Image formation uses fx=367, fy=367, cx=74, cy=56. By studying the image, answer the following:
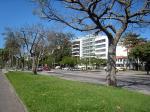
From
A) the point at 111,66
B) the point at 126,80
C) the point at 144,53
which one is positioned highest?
the point at 144,53

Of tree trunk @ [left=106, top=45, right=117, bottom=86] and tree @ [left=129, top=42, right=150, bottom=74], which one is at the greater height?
tree @ [left=129, top=42, right=150, bottom=74]

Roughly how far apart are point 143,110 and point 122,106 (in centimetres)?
90

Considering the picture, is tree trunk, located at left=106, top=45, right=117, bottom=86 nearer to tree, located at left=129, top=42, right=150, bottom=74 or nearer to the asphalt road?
the asphalt road

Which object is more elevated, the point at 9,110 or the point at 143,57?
the point at 143,57

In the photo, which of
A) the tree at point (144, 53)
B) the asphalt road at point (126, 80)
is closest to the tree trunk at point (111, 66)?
the asphalt road at point (126, 80)

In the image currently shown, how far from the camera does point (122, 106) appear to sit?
12414 millimetres

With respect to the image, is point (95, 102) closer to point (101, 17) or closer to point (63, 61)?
point (101, 17)

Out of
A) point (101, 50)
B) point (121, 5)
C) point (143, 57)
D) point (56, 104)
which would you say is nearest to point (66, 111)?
point (56, 104)

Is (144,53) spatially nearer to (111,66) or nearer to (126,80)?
(126,80)

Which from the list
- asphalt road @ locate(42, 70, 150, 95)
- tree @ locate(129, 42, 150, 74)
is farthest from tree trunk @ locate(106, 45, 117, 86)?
tree @ locate(129, 42, 150, 74)

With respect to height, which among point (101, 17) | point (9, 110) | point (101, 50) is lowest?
point (9, 110)

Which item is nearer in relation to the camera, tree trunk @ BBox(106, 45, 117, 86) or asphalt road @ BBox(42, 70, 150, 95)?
tree trunk @ BBox(106, 45, 117, 86)

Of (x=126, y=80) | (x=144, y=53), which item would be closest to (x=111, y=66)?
(x=126, y=80)

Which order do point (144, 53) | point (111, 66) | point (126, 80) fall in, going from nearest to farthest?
point (111, 66), point (126, 80), point (144, 53)
